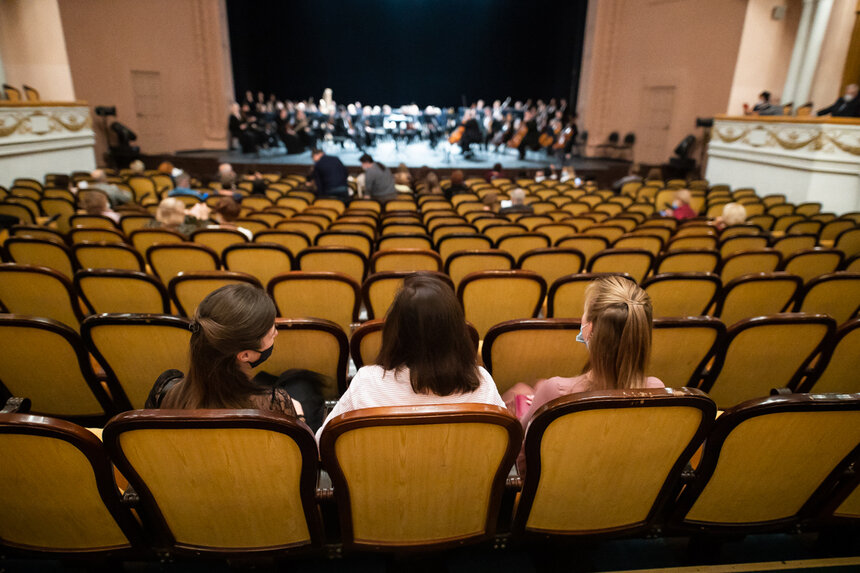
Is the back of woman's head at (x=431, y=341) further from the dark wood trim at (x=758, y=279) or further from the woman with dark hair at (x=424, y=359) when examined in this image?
the dark wood trim at (x=758, y=279)

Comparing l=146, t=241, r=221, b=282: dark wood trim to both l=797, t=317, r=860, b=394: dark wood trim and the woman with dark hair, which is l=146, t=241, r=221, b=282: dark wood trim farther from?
l=797, t=317, r=860, b=394: dark wood trim

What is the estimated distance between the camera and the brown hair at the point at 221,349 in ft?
4.19

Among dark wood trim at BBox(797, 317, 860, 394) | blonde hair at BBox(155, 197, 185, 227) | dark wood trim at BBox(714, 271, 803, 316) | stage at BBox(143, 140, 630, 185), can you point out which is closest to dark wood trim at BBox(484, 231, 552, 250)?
dark wood trim at BBox(714, 271, 803, 316)

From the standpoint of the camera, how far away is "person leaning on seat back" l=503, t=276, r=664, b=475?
137 cm

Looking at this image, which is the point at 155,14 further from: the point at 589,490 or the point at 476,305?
the point at 589,490

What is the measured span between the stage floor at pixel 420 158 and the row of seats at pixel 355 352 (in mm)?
10224

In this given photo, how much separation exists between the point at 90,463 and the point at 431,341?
880 mm

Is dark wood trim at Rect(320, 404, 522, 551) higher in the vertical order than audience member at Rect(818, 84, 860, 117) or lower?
lower

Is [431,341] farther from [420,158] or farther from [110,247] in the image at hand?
[420,158]

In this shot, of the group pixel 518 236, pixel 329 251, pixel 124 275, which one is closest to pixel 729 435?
pixel 329 251

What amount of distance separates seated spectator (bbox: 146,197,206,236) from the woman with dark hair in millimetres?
3268

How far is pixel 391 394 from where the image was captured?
140 cm

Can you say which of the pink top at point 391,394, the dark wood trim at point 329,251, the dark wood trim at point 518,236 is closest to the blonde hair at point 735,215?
the dark wood trim at point 518,236

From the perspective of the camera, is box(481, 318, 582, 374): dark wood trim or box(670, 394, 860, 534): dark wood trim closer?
box(670, 394, 860, 534): dark wood trim
